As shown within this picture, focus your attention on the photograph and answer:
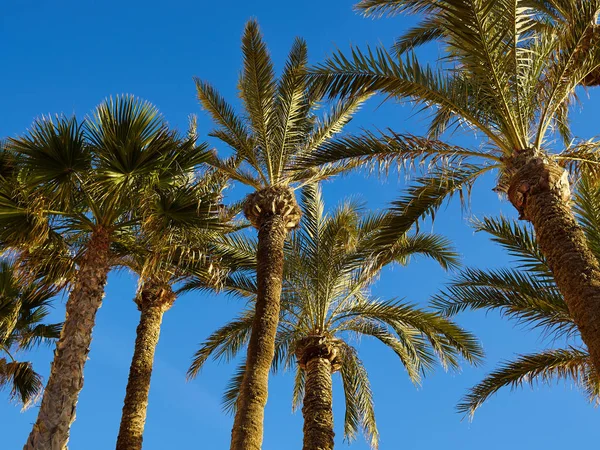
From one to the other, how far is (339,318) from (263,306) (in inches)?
136

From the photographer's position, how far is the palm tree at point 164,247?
9.93 metres

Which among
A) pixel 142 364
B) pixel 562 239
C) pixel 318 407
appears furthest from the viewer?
pixel 142 364

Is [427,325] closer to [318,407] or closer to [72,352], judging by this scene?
[318,407]

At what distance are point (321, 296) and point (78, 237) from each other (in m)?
5.27

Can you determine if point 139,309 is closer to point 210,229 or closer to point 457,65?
point 210,229

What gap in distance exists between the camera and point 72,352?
28.8ft

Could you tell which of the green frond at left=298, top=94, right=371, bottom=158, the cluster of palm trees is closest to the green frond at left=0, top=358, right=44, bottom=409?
the cluster of palm trees

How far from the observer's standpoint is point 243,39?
1359 cm

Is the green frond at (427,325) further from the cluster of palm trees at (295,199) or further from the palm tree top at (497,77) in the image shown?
the palm tree top at (497,77)

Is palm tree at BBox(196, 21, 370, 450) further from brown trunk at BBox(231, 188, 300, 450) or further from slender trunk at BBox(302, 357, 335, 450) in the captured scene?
slender trunk at BBox(302, 357, 335, 450)

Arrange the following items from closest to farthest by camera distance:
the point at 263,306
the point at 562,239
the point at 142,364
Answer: the point at 562,239, the point at 263,306, the point at 142,364

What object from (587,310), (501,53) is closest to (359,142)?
(501,53)

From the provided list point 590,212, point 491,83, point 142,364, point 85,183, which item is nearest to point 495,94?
point 491,83

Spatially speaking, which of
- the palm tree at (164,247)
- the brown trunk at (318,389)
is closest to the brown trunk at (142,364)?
the palm tree at (164,247)
